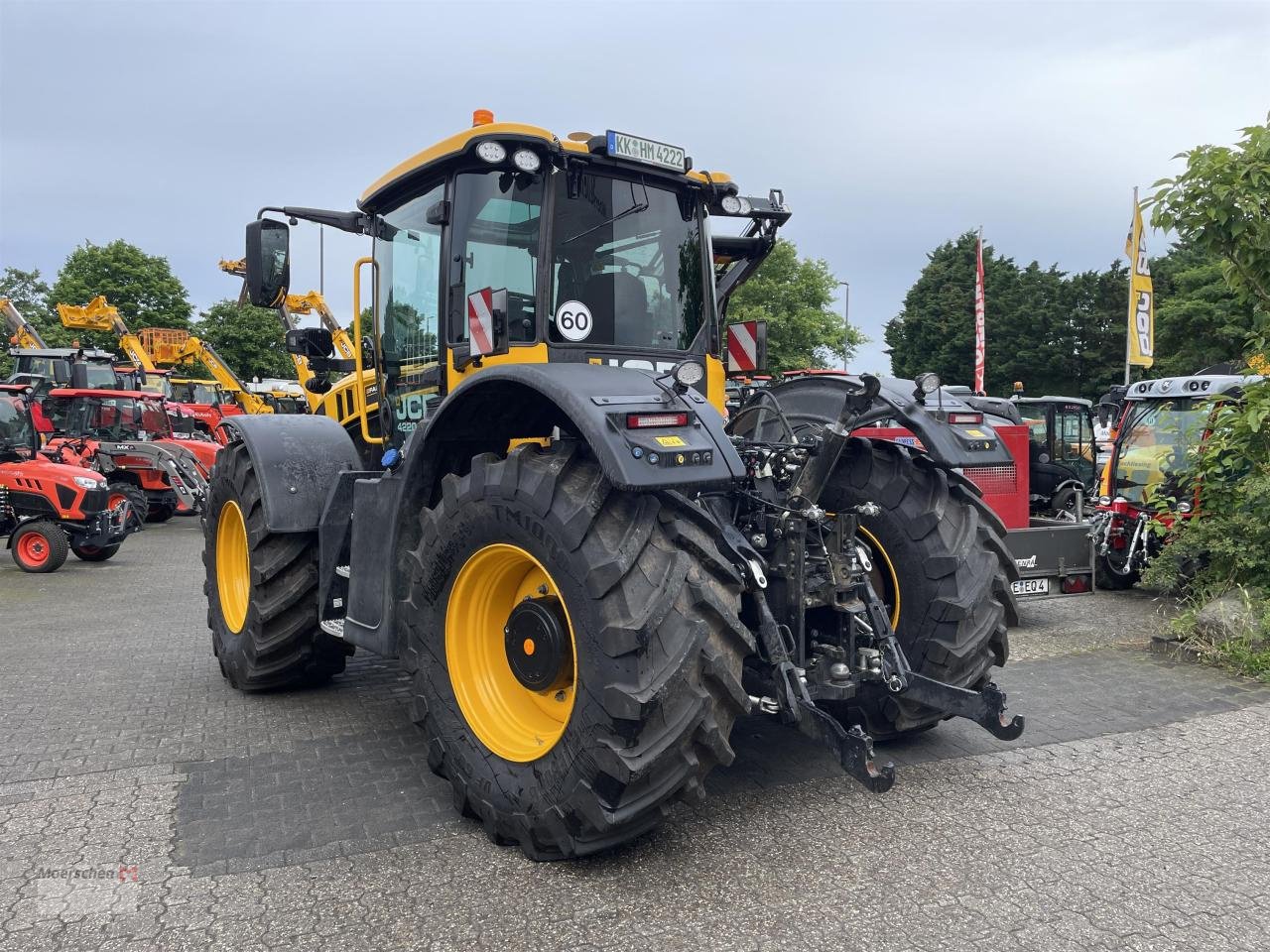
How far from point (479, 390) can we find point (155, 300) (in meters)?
48.3

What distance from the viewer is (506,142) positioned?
158 inches

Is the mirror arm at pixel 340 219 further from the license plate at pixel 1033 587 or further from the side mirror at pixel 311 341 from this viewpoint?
the license plate at pixel 1033 587

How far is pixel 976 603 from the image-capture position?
4.07 m

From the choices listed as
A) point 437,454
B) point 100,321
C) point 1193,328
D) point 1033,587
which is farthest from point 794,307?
point 437,454

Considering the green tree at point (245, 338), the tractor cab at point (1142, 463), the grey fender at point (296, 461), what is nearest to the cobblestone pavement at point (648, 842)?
the grey fender at point (296, 461)

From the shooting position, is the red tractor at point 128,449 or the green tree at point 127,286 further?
the green tree at point 127,286

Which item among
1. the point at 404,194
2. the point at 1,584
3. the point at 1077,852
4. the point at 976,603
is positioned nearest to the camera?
the point at 1077,852

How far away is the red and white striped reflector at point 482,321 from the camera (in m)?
3.89

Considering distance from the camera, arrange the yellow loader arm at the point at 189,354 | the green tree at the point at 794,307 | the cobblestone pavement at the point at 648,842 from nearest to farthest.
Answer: the cobblestone pavement at the point at 648,842
the yellow loader arm at the point at 189,354
the green tree at the point at 794,307

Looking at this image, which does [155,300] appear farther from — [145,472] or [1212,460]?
[1212,460]

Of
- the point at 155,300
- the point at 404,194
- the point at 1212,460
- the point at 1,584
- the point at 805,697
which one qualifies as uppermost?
the point at 155,300

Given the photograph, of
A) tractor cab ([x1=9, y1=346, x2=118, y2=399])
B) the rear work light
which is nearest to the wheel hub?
the rear work light

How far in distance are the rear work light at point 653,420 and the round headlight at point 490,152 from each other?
1465 millimetres

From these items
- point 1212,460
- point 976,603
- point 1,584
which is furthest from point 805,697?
point 1,584
